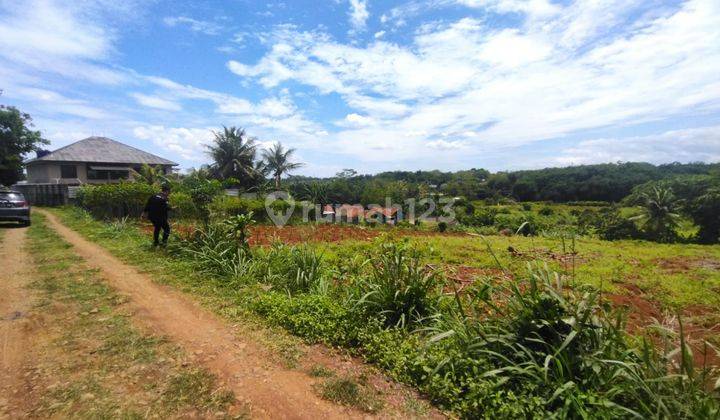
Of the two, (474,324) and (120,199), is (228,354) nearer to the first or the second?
(474,324)

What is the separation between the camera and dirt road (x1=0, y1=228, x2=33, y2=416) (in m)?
2.86

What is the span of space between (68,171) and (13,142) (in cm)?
392

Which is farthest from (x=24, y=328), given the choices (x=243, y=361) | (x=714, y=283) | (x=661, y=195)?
(x=661, y=195)

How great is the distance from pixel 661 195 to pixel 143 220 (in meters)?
36.3

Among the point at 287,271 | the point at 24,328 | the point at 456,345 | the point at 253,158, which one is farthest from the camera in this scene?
the point at 253,158

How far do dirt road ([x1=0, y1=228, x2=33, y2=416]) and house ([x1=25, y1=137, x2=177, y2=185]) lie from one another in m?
21.2

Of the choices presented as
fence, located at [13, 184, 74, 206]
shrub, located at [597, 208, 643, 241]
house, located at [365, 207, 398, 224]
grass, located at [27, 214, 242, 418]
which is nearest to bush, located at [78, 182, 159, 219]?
fence, located at [13, 184, 74, 206]

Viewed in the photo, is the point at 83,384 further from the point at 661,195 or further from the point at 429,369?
the point at 661,195

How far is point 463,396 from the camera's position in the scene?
9.30 ft

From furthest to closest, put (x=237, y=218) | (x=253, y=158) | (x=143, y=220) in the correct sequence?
(x=253, y=158), (x=143, y=220), (x=237, y=218)

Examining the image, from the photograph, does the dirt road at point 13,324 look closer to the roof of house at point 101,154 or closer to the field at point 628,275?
the field at point 628,275

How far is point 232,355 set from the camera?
346cm

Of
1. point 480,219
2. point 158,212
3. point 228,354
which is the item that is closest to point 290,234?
point 158,212

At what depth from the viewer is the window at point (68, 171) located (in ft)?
84.9
